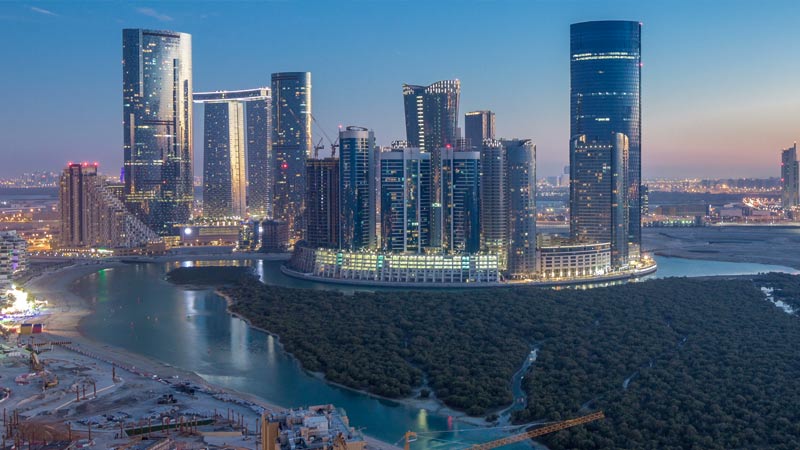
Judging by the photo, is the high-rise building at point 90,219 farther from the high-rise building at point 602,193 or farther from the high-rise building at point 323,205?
the high-rise building at point 602,193

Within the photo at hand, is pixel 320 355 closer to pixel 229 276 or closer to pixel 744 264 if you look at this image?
pixel 229 276

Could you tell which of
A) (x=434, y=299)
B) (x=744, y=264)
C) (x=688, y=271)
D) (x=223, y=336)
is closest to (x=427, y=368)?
(x=223, y=336)

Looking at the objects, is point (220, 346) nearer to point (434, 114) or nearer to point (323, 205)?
point (323, 205)

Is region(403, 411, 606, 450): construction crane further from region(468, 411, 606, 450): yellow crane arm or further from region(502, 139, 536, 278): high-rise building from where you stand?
region(502, 139, 536, 278): high-rise building

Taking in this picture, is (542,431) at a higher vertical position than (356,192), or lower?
lower

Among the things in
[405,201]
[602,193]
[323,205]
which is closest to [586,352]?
[405,201]

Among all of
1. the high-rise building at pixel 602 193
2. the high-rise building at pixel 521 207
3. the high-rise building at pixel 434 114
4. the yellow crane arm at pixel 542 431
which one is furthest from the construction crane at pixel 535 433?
the high-rise building at pixel 434 114
